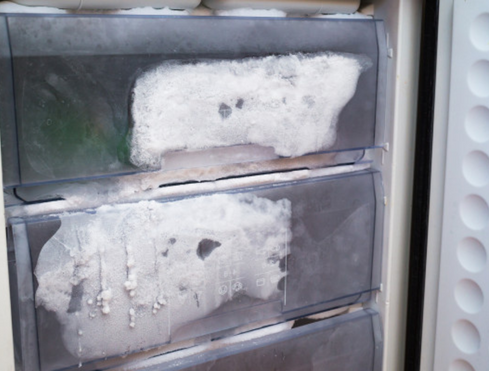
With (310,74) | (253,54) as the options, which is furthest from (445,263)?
(253,54)

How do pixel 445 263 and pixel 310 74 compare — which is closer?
pixel 310 74

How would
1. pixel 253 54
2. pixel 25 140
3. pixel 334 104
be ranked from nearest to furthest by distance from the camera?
pixel 25 140 < pixel 253 54 < pixel 334 104

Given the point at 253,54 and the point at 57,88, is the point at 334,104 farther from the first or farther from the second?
the point at 57,88

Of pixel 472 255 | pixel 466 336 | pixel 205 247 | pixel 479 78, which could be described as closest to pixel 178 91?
pixel 205 247

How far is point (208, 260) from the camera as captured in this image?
1.22 m

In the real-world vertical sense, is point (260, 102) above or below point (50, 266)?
above

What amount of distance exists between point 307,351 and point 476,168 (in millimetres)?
542

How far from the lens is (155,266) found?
3.81 feet

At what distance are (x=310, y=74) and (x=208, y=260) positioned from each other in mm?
432

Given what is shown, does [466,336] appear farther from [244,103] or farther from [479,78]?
[244,103]

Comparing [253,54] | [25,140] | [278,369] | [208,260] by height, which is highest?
[253,54]

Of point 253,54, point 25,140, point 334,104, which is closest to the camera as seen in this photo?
point 25,140

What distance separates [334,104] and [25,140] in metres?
0.65

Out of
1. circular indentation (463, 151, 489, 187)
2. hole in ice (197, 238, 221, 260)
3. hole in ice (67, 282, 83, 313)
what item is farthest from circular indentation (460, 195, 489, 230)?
hole in ice (67, 282, 83, 313)
